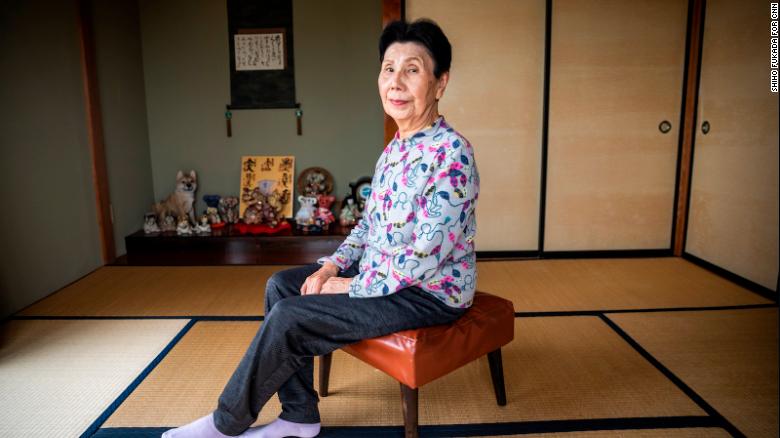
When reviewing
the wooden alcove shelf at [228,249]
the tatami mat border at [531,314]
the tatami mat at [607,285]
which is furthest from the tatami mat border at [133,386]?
the tatami mat at [607,285]

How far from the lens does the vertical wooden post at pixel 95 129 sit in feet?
10.6

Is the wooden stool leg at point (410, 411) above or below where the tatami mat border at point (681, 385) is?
above

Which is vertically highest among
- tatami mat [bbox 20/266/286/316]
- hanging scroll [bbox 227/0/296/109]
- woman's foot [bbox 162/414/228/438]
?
hanging scroll [bbox 227/0/296/109]

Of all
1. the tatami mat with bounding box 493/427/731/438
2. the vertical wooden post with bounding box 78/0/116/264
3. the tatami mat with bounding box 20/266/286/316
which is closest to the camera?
the tatami mat with bounding box 493/427/731/438

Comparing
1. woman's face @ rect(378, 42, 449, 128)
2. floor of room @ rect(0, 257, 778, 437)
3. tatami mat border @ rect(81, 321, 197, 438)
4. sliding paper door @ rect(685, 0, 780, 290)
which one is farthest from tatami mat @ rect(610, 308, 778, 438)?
tatami mat border @ rect(81, 321, 197, 438)

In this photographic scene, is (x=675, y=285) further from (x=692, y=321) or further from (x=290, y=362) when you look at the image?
(x=290, y=362)

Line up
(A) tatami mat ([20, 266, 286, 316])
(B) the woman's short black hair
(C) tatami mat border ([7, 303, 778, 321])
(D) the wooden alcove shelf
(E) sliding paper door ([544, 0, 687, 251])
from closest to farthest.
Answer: (B) the woman's short black hair, (C) tatami mat border ([7, 303, 778, 321]), (A) tatami mat ([20, 266, 286, 316]), (E) sliding paper door ([544, 0, 687, 251]), (D) the wooden alcove shelf

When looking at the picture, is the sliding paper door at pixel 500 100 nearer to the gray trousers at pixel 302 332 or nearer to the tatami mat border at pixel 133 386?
the tatami mat border at pixel 133 386

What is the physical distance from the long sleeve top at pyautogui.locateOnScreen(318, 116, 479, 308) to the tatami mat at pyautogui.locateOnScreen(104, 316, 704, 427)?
504mm

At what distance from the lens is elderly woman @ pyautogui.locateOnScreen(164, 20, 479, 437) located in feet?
4.42

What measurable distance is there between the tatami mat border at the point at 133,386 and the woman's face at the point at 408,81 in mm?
1349

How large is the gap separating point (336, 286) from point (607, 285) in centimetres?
206

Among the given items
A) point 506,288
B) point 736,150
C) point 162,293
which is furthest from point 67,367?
point 736,150

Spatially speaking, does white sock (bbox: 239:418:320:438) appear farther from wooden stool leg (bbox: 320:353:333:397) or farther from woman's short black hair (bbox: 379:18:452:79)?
woman's short black hair (bbox: 379:18:452:79)
